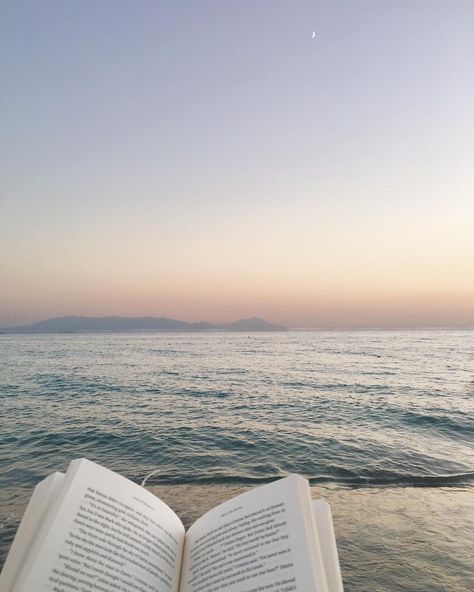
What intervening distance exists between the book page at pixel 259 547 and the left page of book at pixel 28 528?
0.88 m

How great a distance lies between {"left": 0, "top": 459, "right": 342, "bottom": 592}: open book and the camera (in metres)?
1.94

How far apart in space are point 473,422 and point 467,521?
12.1 m

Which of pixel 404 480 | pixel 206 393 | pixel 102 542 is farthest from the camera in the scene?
pixel 206 393

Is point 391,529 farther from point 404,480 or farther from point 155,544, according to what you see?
point 155,544

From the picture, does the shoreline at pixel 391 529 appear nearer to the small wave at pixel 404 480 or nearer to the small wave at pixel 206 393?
the small wave at pixel 404 480

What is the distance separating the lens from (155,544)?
2.33 meters

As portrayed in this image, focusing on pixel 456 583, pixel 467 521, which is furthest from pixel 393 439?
pixel 456 583

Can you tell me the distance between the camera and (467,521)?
22.7 feet

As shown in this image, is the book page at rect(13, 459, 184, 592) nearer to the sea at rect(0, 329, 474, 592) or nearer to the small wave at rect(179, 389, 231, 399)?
the sea at rect(0, 329, 474, 592)

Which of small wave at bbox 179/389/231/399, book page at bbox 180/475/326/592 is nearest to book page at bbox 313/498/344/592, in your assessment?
book page at bbox 180/475/326/592

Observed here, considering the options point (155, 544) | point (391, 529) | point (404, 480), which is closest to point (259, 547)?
point (155, 544)

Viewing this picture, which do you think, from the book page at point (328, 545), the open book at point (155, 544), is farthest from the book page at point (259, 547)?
the book page at point (328, 545)

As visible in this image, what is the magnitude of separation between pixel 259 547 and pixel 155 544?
2.10 ft

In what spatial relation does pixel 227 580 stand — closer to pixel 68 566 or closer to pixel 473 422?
pixel 68 566
